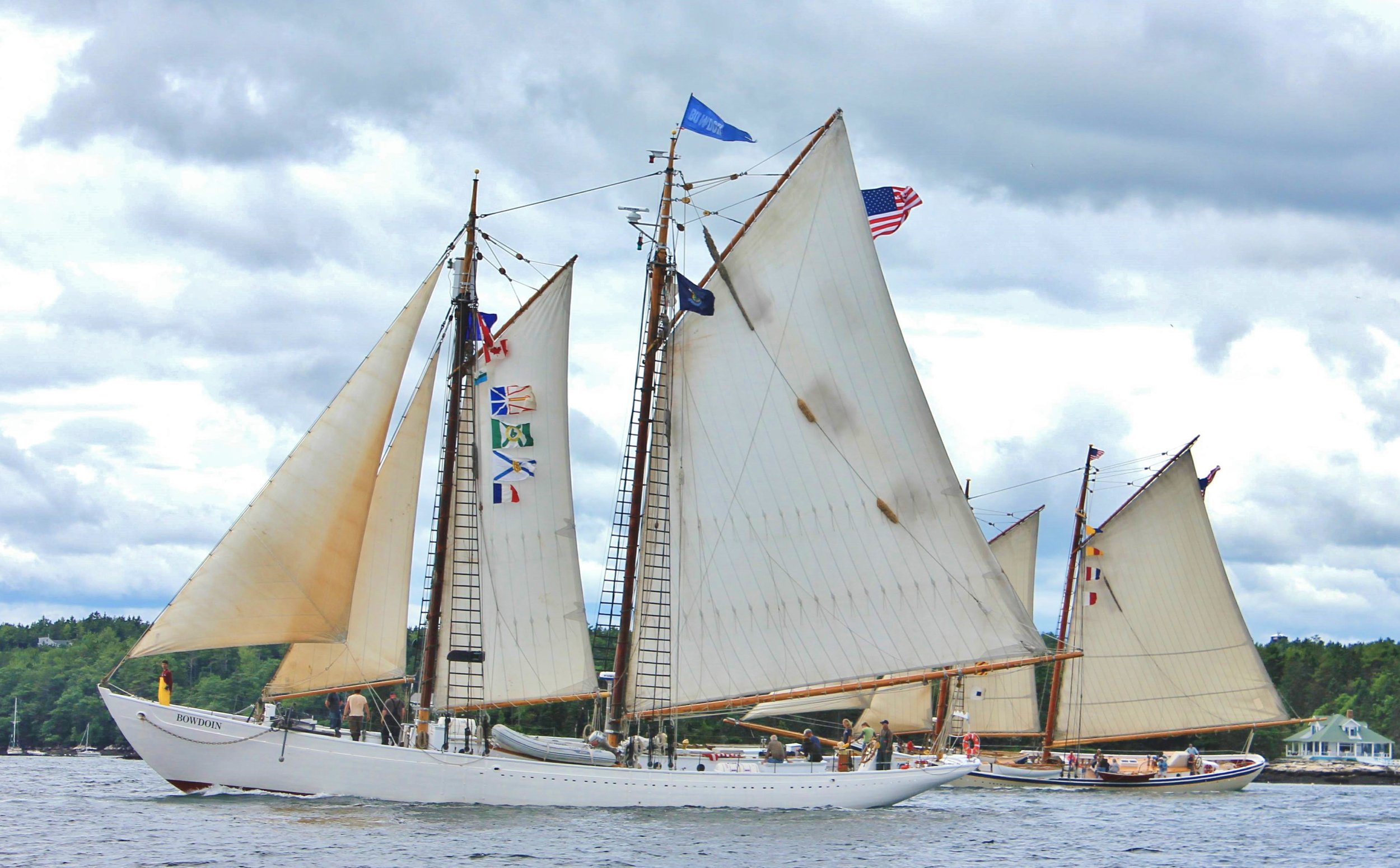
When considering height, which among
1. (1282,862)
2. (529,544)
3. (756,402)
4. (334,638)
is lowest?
(1282,862)

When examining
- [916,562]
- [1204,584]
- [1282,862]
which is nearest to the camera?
[1282,862]

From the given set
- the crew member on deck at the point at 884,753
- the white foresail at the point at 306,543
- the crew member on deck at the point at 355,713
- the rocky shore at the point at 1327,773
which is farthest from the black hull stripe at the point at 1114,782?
the rocky shore at the point at 1327,773

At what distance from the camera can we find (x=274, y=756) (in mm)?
46469

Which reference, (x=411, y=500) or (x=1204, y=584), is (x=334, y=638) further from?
(x=1204, y=584)

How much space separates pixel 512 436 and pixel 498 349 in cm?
281

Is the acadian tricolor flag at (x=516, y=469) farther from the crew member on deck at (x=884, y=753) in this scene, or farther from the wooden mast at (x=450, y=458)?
the crew member on deck at (x=884, y=753)

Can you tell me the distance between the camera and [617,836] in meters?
42.0

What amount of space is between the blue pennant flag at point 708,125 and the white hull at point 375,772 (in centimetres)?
1972

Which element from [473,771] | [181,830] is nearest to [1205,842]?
[473,771]

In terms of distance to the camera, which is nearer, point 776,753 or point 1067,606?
point 776,753

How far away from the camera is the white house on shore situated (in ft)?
479

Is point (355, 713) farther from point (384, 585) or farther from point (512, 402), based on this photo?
point (512, 402)

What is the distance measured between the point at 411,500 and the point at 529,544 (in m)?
4.13

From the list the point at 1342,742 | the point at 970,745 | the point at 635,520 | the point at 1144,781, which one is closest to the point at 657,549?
the point at 635,520
